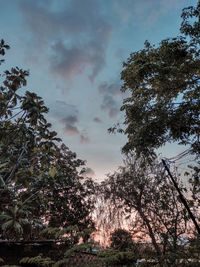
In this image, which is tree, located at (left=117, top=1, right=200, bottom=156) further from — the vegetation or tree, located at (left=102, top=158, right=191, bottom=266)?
tree, located at (left=102, top=158, right=191, bottom=266)

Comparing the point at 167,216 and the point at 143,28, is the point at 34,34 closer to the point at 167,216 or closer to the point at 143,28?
the point at 143,28

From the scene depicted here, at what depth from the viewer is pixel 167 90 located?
6.14 metres

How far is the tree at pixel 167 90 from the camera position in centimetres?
535

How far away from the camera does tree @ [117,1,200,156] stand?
17.6 ft

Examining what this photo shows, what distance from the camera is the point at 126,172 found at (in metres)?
7.57

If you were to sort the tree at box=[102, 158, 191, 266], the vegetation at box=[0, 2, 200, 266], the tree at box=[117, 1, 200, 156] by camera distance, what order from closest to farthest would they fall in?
the vegetation at box=[0, 2, 200, 266] → the tree at box=[102, 158, 191, 266] → the tree at box=[117, 1, 200, 156]

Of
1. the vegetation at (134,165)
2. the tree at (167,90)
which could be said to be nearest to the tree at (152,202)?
the vegetation at (134,165)

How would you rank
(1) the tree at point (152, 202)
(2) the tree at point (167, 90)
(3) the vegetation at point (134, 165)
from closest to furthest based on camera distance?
(3) the vegetation at point (134, 165), (1) the tree at point (152, 202), (2) the tree at point (167, 90)

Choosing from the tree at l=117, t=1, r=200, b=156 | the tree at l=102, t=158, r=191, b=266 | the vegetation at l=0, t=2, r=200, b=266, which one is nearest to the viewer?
the vegetation at l=0, t=2, r=200, b=266

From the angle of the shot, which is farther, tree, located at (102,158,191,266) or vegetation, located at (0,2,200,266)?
tree, located at (102,158,191,266)

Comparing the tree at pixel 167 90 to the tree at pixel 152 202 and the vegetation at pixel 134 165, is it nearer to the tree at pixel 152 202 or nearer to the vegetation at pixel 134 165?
the vegetation at pixel 134 165

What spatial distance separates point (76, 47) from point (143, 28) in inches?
135

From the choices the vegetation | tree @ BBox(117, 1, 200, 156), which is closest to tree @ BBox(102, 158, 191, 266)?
the vegetation

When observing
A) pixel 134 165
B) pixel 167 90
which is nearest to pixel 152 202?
pixel 134 165
